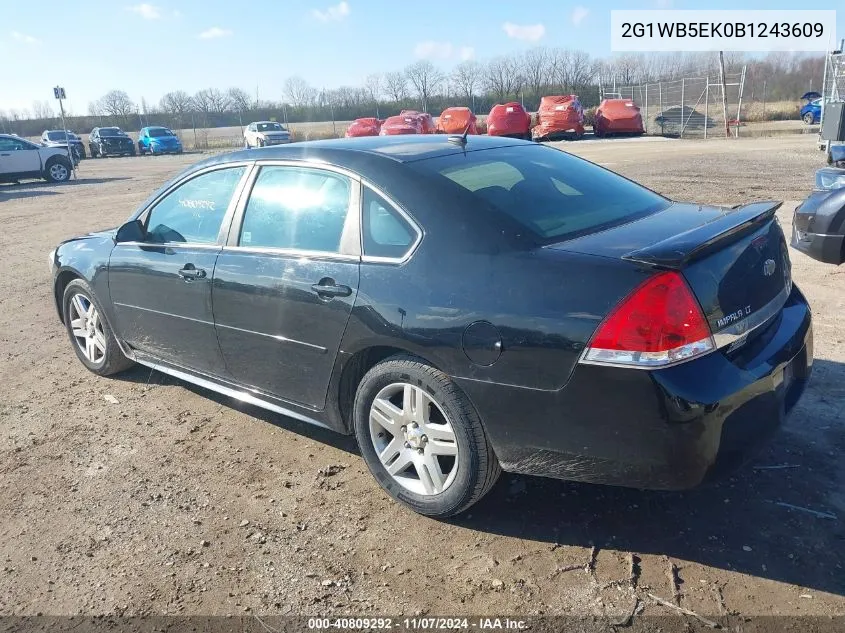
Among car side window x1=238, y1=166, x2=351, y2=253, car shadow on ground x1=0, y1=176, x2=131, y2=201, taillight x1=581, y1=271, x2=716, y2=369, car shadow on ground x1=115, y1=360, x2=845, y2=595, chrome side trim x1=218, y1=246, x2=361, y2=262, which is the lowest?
car shadow on ground x1=115, y1=360, x2=845, y2=595

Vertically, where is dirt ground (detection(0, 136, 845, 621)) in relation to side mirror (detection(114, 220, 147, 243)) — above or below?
below

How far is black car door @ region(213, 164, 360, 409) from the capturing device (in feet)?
10.8

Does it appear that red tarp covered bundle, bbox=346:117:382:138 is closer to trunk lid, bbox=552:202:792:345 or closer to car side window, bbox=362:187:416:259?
car side window, bbox=362:187:416:259

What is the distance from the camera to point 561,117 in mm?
32438

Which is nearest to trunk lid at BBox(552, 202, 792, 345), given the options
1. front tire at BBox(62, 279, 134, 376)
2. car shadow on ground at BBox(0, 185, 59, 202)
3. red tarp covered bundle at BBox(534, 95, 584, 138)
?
front tire at BBox(62, 279, 134, 376)

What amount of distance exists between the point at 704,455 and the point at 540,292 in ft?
2.74

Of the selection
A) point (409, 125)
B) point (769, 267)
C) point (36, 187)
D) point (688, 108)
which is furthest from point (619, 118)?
point (769, 267)

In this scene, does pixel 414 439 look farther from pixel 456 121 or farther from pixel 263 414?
pixel 456 121

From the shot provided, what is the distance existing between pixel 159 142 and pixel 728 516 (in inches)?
1725

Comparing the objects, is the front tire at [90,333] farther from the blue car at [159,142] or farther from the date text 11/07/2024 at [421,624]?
the blue car at [159,142]

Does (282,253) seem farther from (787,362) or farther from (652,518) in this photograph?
(787,362)

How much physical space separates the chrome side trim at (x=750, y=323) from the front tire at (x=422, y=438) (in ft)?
3.24

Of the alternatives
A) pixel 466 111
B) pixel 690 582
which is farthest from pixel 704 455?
pixel 466 111

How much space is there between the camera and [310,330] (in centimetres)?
335
